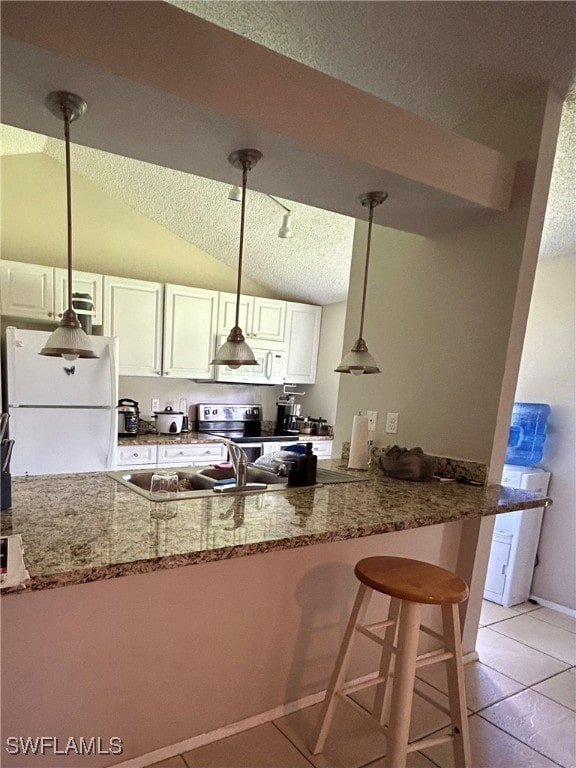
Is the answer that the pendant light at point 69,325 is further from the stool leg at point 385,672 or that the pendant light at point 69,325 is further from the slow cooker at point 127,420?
the slow cooker at point 127,420

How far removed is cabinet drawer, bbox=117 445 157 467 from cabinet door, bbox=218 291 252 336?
1.22m

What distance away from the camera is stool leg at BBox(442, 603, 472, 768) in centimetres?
139

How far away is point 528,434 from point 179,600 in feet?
8.19

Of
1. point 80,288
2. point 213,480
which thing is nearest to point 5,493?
point 213,480

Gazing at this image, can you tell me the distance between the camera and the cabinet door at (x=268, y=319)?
4.13 meters

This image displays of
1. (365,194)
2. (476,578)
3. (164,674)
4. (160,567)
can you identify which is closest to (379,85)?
(365,194)

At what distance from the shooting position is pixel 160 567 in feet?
3.37

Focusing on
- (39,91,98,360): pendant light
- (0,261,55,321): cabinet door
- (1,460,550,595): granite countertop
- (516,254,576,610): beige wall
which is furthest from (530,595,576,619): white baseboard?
(0,261,55,321): cabinet door

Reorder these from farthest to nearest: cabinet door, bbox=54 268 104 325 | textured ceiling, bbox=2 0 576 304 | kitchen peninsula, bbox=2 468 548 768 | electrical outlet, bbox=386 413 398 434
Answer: cabinet door, bbox=54 268 104 325, electrical outlet, bbox=386 413 398 434, textured ceiling, bbox=2 0 576 304, kitchen peninsula, bbox=2 468 548 768

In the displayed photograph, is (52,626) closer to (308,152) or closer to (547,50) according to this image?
(308,152)

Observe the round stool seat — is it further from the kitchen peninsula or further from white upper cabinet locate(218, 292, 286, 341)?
white upper cabinet locate(218, 292, 286, 341)

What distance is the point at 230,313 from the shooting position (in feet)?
13.1

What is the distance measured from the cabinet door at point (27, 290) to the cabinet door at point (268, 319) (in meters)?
1.70

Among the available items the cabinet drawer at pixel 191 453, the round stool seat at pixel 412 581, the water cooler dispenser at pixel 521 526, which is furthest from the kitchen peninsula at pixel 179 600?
the cabinet drawer at pixel 191 453
